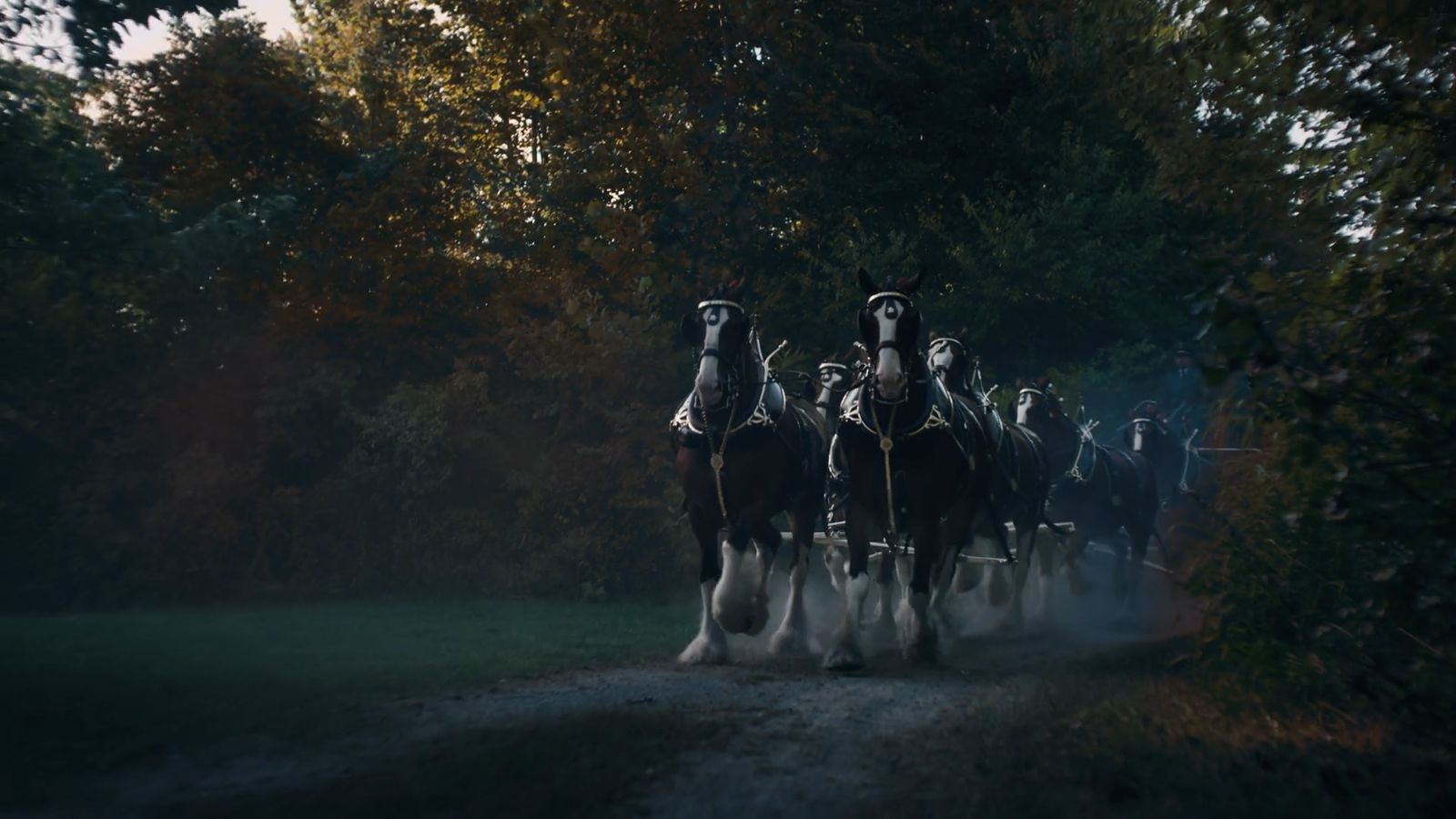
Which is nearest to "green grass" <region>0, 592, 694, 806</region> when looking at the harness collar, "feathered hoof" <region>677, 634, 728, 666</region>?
"feathered hoof" <region>677, 634, 728, 666</region>

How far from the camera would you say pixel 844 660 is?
366 inches

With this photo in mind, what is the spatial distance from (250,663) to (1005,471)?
635 cm

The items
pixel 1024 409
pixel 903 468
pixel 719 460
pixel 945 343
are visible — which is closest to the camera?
pixel 903 468

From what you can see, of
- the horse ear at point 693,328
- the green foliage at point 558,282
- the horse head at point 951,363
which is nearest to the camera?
the horse ear at point 693,328

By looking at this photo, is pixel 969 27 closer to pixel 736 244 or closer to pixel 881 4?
pixel 881 4

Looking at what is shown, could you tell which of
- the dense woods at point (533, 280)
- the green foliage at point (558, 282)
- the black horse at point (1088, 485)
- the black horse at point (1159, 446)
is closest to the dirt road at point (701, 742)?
the black horse at point (1088, 485)

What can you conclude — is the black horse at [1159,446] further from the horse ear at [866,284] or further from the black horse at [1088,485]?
the horse ear at [866,284]

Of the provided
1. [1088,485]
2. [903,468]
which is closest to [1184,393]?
[1088,485]

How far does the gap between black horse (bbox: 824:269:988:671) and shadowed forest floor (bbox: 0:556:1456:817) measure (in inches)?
17.3

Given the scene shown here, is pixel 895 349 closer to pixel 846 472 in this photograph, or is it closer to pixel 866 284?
pixel 866 284

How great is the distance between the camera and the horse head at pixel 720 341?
9375 millimetres

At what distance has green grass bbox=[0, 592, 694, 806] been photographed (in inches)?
285

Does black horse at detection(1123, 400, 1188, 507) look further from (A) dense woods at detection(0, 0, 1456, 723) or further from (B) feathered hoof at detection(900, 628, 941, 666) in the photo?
(B) feathered hoof at detection(900, 628, 941, 666)

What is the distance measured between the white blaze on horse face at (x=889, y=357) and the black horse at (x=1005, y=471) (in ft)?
5.76
